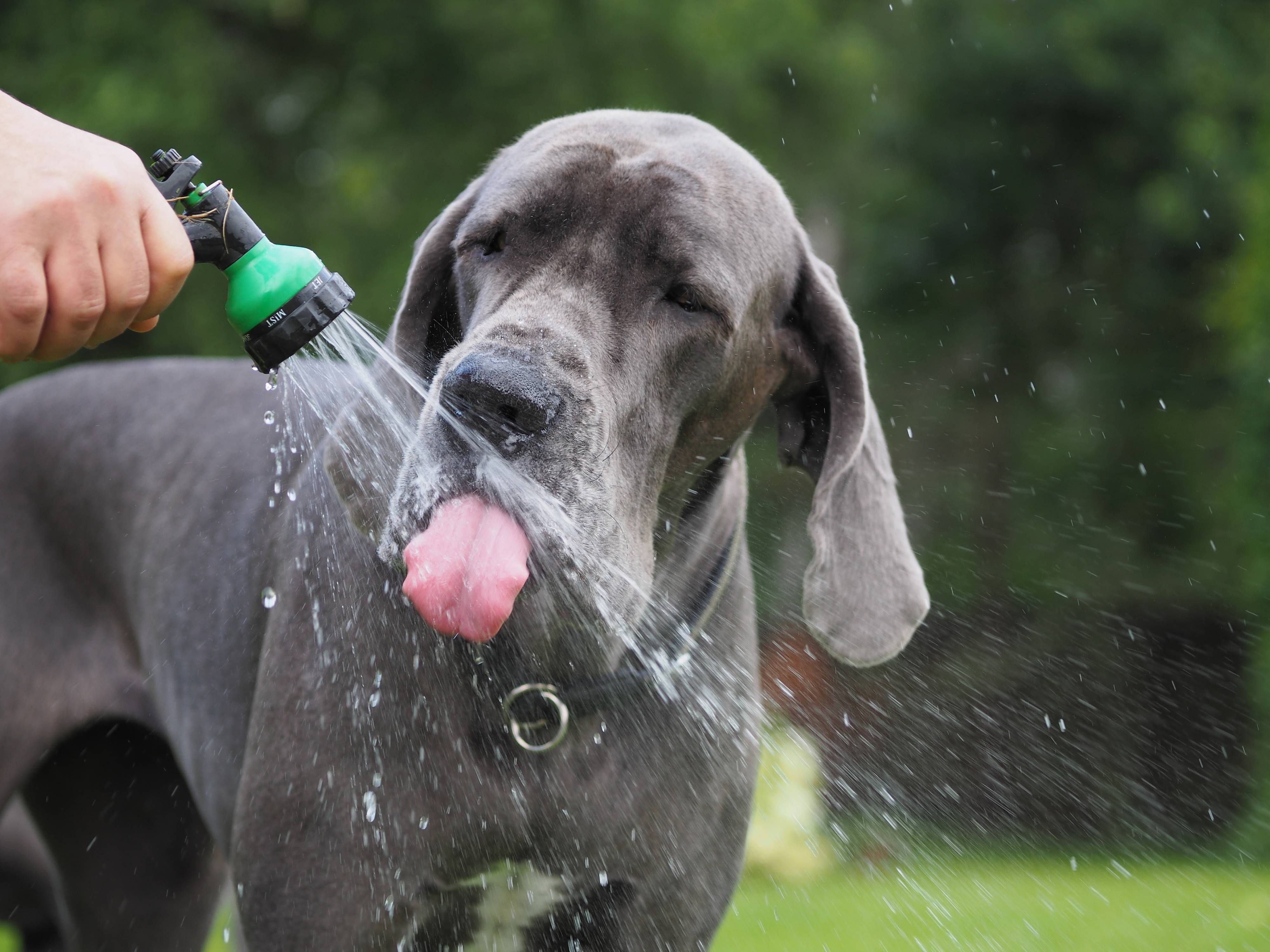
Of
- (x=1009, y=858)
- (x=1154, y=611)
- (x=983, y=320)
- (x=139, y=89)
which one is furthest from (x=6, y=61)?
(x=983, y=320)

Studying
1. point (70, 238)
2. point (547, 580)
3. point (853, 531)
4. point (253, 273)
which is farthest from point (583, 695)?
point (70, 238)

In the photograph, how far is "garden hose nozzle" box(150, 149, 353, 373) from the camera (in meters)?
2.15

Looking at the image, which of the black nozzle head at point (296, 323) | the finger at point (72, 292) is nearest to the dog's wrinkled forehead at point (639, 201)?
the black nozzle head at point (296, 323)

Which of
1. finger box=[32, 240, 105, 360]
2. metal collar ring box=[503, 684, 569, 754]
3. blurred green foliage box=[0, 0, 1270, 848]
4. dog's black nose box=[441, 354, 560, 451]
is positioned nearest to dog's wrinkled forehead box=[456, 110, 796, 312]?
dog's black nose box=[441, 354, 560, 451]

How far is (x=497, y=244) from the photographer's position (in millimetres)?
2738

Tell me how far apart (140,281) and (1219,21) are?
45.9 ft

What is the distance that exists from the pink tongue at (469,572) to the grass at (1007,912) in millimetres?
3049

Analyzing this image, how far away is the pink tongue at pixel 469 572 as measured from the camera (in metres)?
2.19

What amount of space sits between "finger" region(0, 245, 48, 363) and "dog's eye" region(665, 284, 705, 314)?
3.94 ft

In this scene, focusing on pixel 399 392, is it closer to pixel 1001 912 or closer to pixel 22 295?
pixel 22 295

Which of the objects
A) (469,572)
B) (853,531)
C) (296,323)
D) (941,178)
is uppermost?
(296,323)

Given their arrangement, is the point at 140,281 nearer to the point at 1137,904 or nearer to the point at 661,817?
the point at 661,817

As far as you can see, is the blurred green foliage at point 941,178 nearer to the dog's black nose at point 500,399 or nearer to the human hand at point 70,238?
the dog's black nose at point 500,399

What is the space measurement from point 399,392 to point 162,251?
3.11 feet
